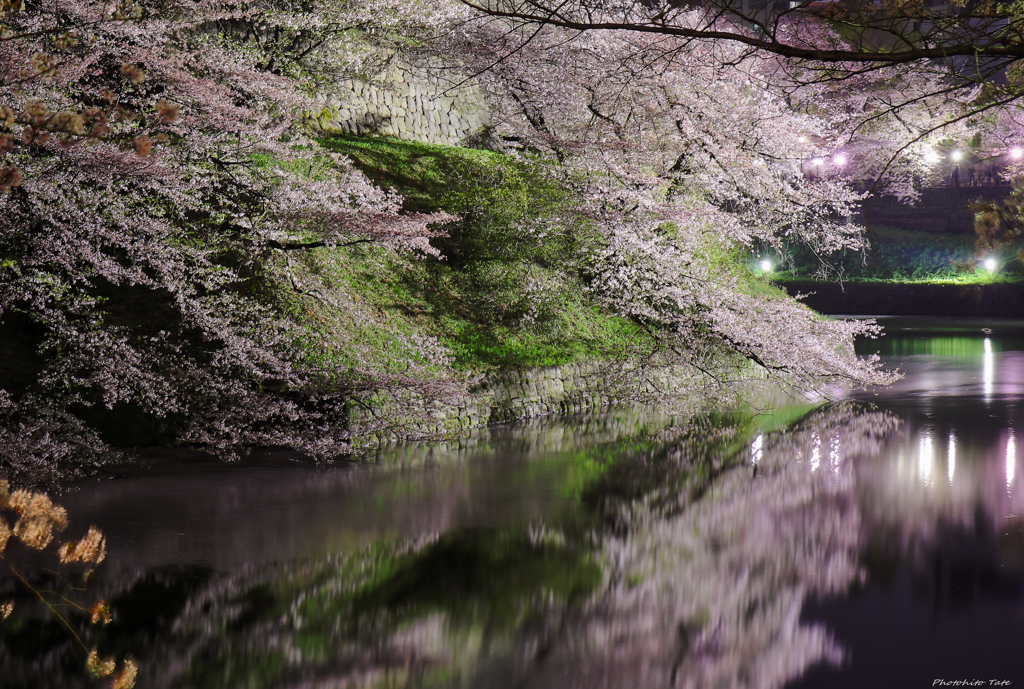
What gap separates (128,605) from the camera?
5992mm

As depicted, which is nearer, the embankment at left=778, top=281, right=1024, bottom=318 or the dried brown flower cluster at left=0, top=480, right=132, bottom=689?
the dried brown flower cluster at left=0, top=480, right=132, bottom=689

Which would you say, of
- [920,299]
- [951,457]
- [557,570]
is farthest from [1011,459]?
[920,299]

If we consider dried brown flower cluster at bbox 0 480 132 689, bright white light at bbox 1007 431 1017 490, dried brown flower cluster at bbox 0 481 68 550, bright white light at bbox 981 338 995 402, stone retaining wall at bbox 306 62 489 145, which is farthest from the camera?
stone retaining wall at bbox 306 62 489 145

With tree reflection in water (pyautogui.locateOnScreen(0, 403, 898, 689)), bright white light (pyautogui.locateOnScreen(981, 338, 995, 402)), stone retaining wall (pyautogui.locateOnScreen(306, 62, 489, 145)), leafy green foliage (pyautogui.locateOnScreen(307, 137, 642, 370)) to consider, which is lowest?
tree reflection in water (pyautogui.locateOnScreen(0, 403, 898, 689))

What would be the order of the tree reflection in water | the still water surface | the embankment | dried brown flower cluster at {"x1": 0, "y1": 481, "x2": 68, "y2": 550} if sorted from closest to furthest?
the tree reflection in water, the still water surface, dried brown flower cluster at {"x1": 0, "y1": 481, "x2": 68, "y2": 550}, the embankment

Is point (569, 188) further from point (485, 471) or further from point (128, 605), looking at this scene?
point (128, 605)

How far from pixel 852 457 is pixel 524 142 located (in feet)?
33.2

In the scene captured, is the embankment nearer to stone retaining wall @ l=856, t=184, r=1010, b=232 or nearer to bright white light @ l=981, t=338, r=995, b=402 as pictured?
stone retaining wall @ l=856, t=184, r=1010, b=232

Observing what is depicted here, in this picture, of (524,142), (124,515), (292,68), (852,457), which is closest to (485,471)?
(124,515)

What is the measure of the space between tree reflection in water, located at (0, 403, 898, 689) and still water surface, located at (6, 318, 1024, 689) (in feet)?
0.07

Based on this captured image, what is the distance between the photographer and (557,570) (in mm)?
6777

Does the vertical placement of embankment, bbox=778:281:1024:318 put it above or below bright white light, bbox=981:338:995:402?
above

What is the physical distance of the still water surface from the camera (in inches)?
202

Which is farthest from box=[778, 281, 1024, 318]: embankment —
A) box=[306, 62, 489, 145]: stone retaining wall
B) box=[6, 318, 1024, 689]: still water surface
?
box=[6, 318, 1024, 689]: still water surface
